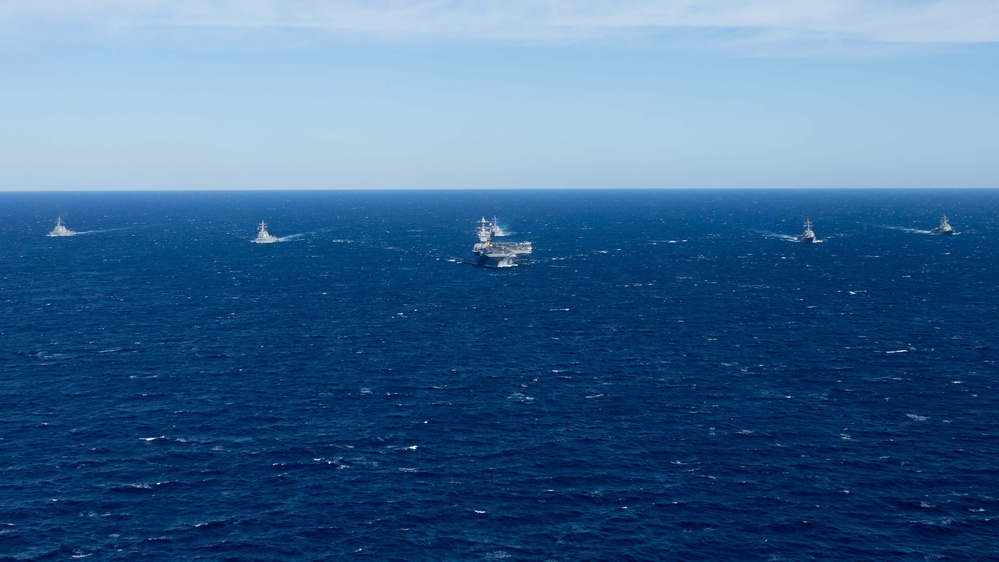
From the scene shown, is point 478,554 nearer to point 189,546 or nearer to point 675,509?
point 675,509

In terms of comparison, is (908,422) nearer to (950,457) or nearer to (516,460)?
(950,457)

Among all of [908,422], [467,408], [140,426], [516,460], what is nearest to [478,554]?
[516,460]

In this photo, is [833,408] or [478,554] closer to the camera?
[478,554]

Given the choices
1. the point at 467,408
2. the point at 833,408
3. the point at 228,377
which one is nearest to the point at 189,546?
the point at 467,408

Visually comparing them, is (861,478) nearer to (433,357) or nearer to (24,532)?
(433,357)

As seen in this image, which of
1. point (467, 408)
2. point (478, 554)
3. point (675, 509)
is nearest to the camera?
point (478, 554)

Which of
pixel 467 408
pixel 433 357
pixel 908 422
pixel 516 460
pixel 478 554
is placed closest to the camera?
pixel 478 554

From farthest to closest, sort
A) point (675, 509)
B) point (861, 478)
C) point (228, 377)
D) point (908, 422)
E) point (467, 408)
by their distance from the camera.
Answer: point (228, 377) → point (467, 408) → point (908, 422) → point (861, 478) → point (675, 509)

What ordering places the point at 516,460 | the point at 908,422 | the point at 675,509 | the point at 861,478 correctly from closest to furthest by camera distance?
the point at 675,509 < the point at 861,478 < the point at 516,460 < the point at 908,422

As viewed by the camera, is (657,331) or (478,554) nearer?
(478,554)
